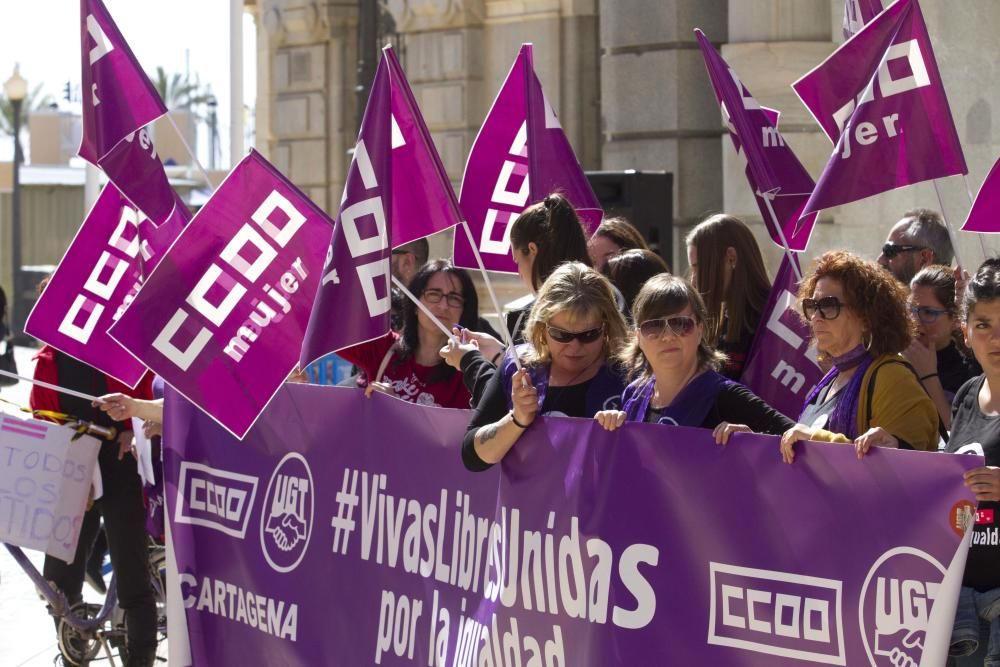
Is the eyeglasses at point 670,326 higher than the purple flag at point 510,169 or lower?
lower

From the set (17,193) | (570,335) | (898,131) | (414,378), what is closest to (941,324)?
(898,131)

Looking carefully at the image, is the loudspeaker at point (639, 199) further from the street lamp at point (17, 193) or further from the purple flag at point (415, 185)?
the street lamp at point (17, 193)

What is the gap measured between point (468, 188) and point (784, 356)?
1.87m

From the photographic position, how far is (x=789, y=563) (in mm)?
3980

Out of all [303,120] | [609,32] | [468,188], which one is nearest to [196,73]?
[303,120]

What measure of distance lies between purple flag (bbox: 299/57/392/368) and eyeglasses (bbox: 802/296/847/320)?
4.20 feet

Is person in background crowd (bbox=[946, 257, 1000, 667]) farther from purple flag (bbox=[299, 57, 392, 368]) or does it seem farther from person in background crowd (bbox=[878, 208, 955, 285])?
person in background crowd (bbox=[878, 208, 955, 285])

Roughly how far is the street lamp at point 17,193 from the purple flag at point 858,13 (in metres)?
26.4

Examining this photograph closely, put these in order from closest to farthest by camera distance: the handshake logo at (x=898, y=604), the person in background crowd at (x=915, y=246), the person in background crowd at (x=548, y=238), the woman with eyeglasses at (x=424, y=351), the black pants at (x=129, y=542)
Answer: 1. the handshake logo at (x=898, y=604)
2. the person in background crowd at (x=548, y=238)
3. the woman with eyeglasses at (x=424, y=351)
4. the person in background crowd at (x=915, y=246)
5. the black pants at (x=129, y=542)

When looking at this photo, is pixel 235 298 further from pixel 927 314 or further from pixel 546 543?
pixel 927 314

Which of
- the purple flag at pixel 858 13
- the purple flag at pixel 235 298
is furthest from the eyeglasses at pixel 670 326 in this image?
the purple flag at pixel 858 13

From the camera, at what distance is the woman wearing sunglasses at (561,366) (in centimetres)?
468

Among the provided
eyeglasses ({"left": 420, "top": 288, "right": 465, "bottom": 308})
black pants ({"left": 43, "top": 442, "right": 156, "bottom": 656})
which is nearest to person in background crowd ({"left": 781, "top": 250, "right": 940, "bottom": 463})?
eyeglasses ({"left": 420, "top": 288, "right": 465, "bottom": 308})

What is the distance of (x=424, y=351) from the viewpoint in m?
5.93
